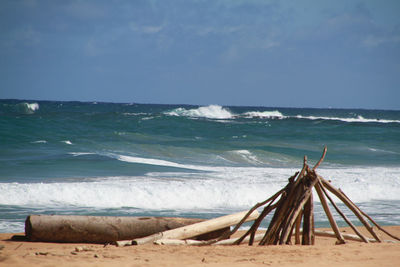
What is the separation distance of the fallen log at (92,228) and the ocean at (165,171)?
144cm

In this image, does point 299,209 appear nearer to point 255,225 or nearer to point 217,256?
point 255,225

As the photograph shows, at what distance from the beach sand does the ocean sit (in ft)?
9.48

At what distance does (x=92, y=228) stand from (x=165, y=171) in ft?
28.2

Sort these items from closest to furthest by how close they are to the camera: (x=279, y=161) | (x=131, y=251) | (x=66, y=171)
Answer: (x=131, y=251) → (x=66, y=171) → (x=279, y=161)

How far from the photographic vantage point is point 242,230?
7805 millimetres

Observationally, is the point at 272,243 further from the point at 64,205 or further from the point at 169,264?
the point at 64,205

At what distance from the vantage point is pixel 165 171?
15.0 metres

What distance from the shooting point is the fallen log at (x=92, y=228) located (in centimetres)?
632

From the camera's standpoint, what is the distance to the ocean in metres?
10.1

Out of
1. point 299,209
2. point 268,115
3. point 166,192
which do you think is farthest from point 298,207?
point 268,115

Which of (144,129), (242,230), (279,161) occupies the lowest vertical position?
(242,230)

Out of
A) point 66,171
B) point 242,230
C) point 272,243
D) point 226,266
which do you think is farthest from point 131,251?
point 66,171

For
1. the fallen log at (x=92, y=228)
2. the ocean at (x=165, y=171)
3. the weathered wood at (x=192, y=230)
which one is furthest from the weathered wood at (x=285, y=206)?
the ocean at (x=165, y=171)

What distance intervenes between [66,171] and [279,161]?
833 centimetres
